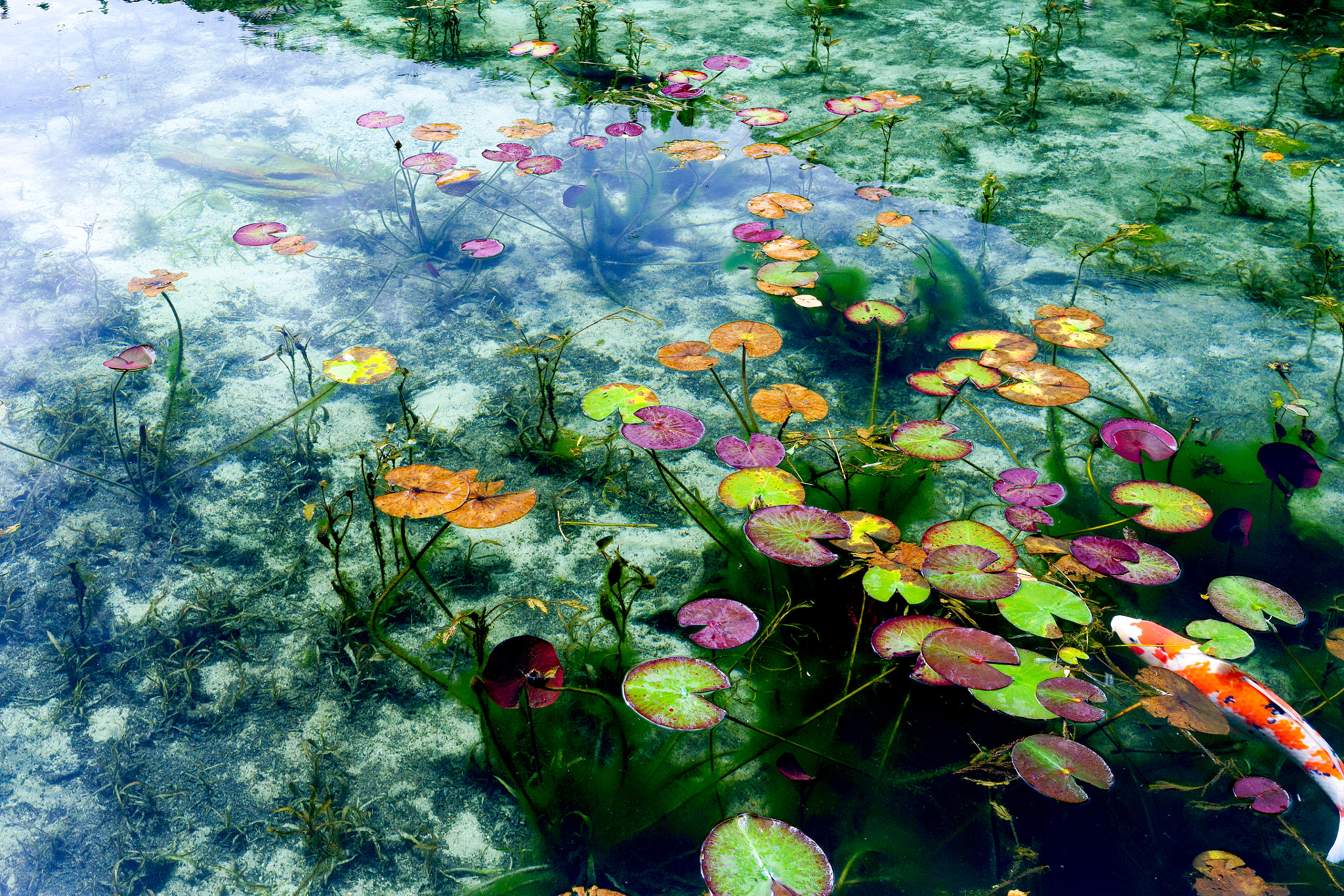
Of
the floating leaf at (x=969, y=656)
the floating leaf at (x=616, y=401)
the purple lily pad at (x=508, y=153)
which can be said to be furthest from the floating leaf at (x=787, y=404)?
the purple lily pad at (x=508, y=153)

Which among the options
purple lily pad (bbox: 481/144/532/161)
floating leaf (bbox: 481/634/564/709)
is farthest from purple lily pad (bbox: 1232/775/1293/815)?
purple lily pad (bbox: 481/144/532/161)

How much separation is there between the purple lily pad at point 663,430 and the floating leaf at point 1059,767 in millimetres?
881

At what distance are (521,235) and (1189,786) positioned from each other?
7.77 feet

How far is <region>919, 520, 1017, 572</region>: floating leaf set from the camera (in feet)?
5.33

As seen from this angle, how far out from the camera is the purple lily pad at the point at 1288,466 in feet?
6.28

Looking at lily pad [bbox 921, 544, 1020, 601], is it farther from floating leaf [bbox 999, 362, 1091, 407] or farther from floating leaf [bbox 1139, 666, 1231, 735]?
floating leaf [bbox 999, 362, 1091, 407]

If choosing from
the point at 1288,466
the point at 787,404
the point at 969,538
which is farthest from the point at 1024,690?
the point at 1288,466

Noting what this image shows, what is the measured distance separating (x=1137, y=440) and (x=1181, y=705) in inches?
28.4

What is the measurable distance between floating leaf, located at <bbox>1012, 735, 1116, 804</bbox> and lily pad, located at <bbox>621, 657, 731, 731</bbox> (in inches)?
19.9

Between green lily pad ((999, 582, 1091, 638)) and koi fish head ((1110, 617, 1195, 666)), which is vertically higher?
green lily pad ((999, 582, 1091, 638))

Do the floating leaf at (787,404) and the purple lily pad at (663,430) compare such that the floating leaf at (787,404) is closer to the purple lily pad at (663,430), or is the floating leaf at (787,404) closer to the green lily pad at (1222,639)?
the purple lily pad at (663,430)

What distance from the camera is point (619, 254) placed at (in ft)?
8.90

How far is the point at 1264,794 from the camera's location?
52.9 inches

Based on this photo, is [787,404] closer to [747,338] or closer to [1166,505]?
[747,338]
